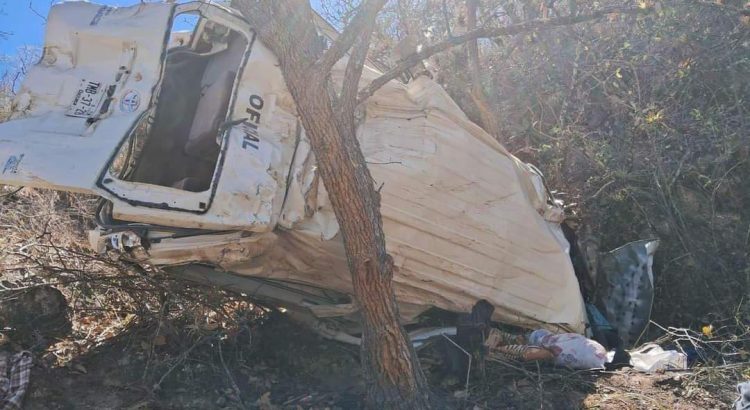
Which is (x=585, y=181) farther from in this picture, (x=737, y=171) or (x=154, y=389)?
(x=154, y=389)

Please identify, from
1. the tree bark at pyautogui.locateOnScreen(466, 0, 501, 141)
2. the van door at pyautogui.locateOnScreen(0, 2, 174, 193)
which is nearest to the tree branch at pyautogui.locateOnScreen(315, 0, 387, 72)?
the van door at pyautogui.locateOnScreen(0, 2, 174, 193)

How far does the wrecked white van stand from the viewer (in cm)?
320

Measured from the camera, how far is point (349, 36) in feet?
9.45

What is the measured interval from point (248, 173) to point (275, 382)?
1271 millimetres

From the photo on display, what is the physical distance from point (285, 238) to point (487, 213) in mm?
1252

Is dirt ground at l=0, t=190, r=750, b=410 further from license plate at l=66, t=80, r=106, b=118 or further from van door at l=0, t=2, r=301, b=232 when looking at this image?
license plate at l=66, t=80, r=106, b=118

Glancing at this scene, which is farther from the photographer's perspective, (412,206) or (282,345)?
(282,345)

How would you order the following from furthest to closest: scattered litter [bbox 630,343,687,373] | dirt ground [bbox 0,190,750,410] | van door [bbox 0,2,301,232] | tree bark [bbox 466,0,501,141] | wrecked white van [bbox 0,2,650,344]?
tree bark [bbox 466,0,501,141]
scattered litter [bbox 630,343,687,373]
dirt ground [bbox 0,190,750,410]
wrecked white van [bbox 0,2,650,344]
van door [bbox 0,2,301,232]

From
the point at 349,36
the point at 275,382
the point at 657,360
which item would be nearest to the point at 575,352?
the point at 657,360

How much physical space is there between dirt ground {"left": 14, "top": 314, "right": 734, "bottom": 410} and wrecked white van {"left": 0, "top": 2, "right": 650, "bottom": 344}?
0.34 metres

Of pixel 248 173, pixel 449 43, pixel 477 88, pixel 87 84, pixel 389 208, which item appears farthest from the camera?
pixel 477 88

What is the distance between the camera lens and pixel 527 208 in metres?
4.31

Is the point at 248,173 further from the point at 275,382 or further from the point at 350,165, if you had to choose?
the point at 275,382

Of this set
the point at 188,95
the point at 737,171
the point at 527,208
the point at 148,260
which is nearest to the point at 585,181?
the point at 737,171
